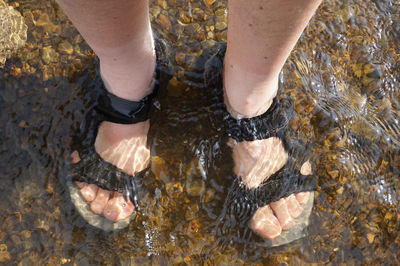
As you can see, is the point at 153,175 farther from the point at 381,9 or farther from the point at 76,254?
the point at 381,9

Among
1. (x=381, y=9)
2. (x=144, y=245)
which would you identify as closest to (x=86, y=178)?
(x=144, y=245)

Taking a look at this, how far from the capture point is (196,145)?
1.67m

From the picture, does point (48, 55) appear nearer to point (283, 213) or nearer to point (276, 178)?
point (276, 178)

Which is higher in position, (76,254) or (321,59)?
(321,59)

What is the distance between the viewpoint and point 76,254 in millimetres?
1468

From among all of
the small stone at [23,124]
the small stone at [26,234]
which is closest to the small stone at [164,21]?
the small stone at [23,124]

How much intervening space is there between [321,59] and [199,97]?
745mm

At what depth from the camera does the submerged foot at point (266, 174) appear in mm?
1542

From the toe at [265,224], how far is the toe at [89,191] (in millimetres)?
739

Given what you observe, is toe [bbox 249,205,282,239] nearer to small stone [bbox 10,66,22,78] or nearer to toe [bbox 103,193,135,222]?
toe [bbox 103,193,135,222]

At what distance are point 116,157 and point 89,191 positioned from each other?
7.9 inches

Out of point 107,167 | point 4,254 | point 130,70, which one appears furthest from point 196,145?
point 4,254

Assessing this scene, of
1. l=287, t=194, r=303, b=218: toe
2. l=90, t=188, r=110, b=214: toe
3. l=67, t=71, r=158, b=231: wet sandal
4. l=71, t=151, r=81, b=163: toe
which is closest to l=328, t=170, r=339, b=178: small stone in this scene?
l=287, t=194, r=303, b=218: toe

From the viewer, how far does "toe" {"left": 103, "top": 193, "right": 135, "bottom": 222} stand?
1518 mm
